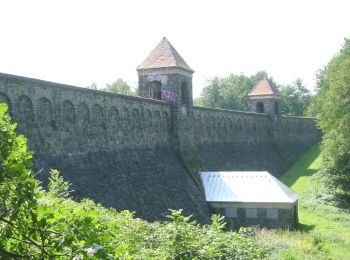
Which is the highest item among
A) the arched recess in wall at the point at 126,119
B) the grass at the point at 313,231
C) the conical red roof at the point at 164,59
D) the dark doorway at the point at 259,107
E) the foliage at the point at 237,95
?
the foliage at the point at 237,95

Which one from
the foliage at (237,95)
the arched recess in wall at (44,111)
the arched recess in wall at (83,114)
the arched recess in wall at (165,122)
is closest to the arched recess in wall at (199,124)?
the arched recess in wall at (165,122)

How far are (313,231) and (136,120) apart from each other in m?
9.55

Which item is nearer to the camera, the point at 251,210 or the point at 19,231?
the point at 19,231

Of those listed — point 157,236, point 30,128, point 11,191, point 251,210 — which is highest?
point 30,128

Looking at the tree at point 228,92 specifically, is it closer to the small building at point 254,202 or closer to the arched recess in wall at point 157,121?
A: the small building at point 254,202

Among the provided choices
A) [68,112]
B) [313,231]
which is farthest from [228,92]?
[68,112]

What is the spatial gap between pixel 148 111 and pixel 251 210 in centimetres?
689

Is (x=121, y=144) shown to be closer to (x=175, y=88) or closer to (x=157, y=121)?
(x=157, y=121)

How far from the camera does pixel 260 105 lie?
146ft

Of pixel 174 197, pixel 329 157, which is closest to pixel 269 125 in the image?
pixel 329 157

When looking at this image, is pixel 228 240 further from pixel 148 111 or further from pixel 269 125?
pixel 269 125

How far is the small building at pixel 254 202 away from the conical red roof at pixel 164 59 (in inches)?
264

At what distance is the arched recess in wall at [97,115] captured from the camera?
16888 millimetres

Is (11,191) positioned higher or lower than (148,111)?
lower
